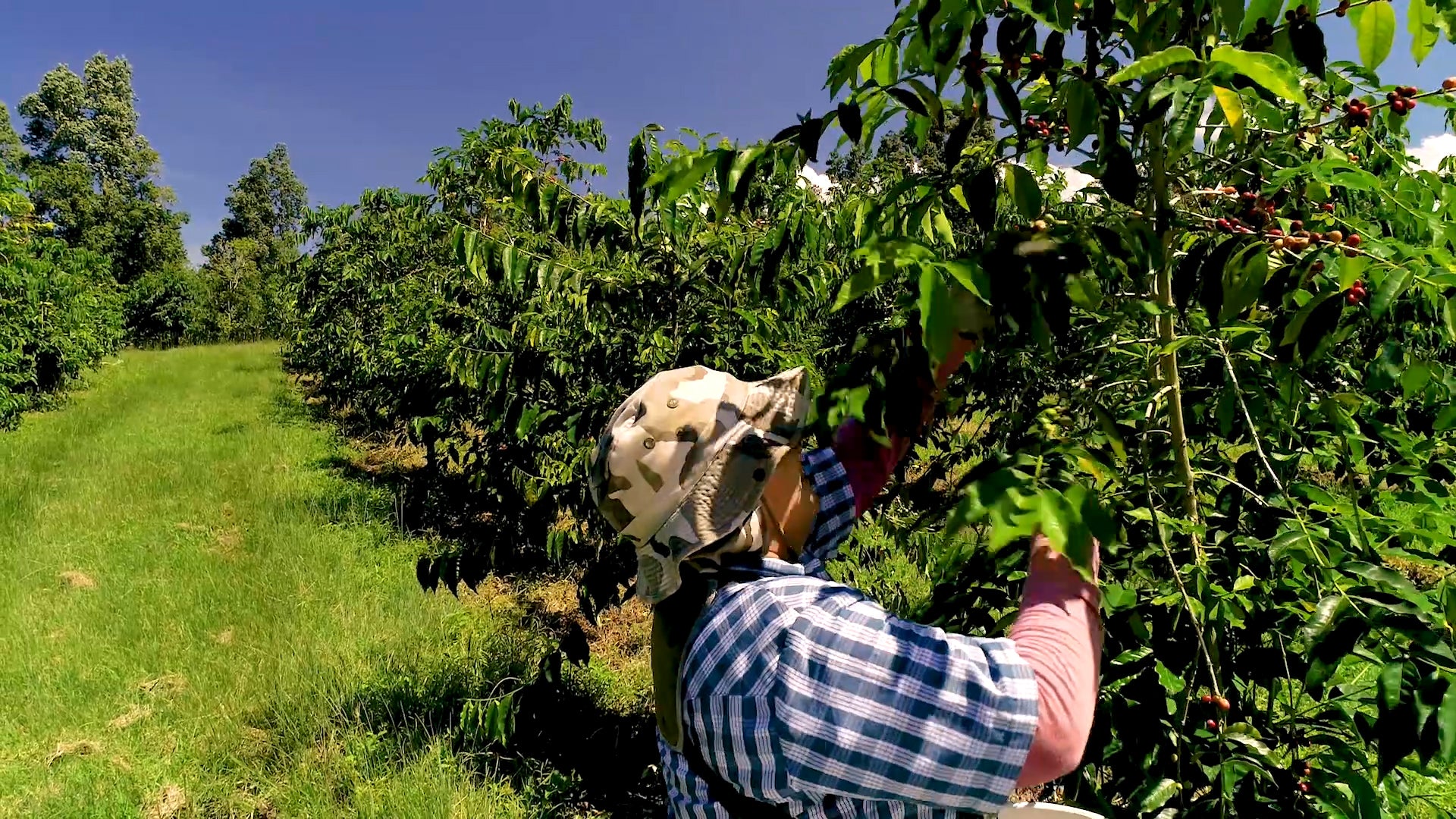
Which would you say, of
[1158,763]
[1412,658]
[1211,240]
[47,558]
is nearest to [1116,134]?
[1211,240]

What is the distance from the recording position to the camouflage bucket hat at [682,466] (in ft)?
3.59

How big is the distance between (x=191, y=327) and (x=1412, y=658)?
46.0m

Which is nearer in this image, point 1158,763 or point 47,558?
point 1158,763

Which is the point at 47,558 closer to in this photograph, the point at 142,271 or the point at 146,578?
the point at 146,578

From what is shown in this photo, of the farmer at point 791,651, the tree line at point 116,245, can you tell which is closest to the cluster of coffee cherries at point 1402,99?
the farmer at point 791,651

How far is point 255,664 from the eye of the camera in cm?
427

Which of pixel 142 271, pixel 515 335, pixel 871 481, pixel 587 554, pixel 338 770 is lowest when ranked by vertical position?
pixel 338 770

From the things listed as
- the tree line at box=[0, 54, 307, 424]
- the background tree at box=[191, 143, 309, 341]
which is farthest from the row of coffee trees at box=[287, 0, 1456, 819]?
the background tree at box=[191, 143, 309, 341]

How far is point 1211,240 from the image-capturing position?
59.6 inches

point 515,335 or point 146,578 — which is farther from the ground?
point 515,335

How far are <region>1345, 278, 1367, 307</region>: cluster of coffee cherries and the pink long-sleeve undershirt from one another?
1.93 feet

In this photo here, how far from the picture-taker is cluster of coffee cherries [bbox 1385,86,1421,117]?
132cm

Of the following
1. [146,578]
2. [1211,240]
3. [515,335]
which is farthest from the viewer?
[146,578]

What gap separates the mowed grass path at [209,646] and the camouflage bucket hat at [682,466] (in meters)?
2.46
